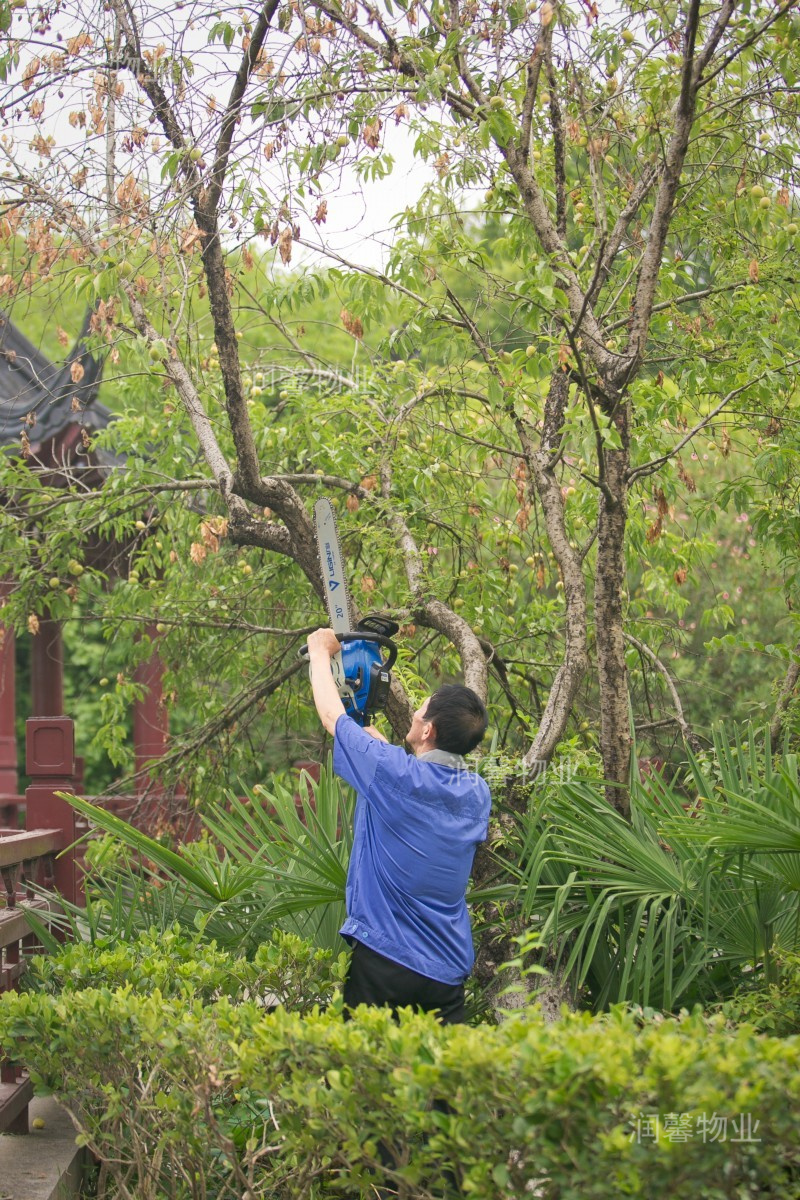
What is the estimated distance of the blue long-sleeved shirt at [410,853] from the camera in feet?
10.4

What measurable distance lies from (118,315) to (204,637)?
8.20ft

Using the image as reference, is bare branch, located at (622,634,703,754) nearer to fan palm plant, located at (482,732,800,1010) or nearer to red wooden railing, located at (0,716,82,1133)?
fan palm plant, located at (482,732,800,1010)

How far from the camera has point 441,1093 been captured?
239 cm

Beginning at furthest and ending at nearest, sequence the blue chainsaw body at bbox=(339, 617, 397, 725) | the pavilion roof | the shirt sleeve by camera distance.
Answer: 1. the pavilion roof
2. the blue chainsaw body at bbox=(339, 617, 397, 725)
3. the shirt sleeve

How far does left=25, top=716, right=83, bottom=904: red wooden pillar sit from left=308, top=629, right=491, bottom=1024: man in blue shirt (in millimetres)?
1907

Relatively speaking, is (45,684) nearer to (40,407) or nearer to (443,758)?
(40,407)

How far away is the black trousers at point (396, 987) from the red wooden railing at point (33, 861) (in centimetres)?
99

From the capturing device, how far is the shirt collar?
332 centimetres

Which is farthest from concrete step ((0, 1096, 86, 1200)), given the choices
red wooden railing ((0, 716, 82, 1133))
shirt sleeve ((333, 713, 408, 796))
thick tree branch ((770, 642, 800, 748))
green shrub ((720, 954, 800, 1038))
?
thick tree branch ((770, 642, 800, 748))

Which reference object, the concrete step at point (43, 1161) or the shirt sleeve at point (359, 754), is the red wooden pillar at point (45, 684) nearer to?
the concrete step at point (43, 1161)

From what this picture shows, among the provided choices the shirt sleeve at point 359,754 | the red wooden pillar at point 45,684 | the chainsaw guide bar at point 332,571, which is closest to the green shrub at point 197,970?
the shirt sleeve at point 359,754

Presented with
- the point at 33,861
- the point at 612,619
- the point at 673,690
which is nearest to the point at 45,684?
the point at 33,861

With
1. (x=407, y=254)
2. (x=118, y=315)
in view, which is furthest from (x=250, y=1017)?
(x=407, y=254)

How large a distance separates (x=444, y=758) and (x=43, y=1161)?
5.70 feet
